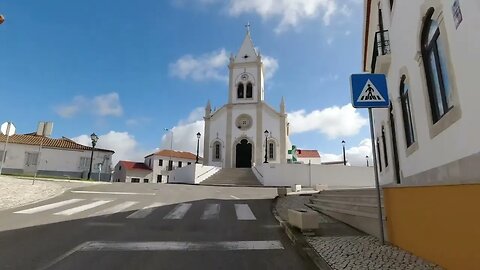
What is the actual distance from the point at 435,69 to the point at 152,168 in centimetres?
6532

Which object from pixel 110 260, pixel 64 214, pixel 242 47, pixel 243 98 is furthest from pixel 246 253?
pixel 242 47

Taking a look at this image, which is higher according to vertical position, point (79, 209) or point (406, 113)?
point (406, 113)

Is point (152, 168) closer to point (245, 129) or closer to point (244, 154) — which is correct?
point (244, 154)

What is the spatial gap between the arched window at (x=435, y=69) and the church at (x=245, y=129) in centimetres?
3091

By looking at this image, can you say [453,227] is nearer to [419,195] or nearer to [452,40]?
[419,195]

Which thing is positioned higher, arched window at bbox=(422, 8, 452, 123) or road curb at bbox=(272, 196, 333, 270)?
arched window at bbox=(422, 8, 452, 123)

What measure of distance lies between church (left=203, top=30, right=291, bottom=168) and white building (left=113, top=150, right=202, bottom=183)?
25297mm

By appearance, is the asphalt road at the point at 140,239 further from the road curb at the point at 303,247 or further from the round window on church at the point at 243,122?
the round window on church at the point at 243,122

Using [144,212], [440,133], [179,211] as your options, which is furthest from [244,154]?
[440,133]

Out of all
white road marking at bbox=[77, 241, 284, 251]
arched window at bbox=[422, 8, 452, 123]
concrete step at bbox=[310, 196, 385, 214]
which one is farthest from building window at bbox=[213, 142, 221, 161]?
arched window at bbox=[422, 8, 452, 123]

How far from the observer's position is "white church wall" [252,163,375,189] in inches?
1201

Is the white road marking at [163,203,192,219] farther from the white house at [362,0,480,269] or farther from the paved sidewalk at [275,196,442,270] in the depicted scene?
the white house at [362,0,480,269]

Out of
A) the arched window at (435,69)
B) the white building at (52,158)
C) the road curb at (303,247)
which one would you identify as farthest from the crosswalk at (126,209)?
the white building at (52,158)

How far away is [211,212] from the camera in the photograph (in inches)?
423
